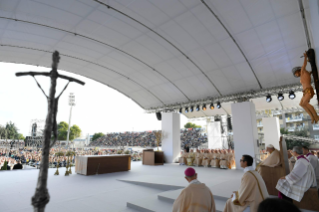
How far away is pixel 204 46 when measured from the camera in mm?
9281

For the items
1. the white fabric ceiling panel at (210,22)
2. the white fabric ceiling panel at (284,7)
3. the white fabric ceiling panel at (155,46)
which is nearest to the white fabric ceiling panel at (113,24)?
the white fabric ceiling panel at (155,46)

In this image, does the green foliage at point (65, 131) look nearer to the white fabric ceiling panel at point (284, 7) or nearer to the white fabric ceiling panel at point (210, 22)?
the white fabric ceiling panel at point (210, 22)

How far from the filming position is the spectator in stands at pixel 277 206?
3.14ft

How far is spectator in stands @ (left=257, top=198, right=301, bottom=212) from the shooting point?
96 cm

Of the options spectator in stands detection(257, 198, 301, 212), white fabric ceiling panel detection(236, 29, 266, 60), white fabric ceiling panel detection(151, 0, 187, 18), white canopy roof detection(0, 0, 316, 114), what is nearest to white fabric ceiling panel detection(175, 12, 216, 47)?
white canopy roof detection(0, 0, 316, 114)

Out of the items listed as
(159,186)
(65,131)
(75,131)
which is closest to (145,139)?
(75,131)

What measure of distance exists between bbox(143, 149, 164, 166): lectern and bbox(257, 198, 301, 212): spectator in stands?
12808 mm

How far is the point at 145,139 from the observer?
39.4 metres

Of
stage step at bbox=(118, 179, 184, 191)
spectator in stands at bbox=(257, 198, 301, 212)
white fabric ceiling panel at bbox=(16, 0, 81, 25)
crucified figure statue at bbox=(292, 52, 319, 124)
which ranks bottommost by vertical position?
stage step at bbox=(118, 179, 184, 191)

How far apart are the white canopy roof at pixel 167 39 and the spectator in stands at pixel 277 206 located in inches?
295

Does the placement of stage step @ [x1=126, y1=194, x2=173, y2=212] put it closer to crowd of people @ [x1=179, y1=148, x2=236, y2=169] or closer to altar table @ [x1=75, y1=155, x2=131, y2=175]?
altar table @ [x1=75, y1=155, x2=131, y2=175]

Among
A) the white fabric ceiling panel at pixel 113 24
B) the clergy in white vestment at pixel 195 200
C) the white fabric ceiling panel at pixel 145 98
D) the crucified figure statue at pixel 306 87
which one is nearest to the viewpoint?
the clergy in white vestment at pixel 195 200

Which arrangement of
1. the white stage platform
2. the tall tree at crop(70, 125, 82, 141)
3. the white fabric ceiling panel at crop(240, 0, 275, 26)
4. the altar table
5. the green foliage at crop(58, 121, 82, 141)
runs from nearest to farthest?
the white stage platform
the white fabric ceiling panel at crop(240, 0, 275, 26)
the altar table
the green foliage at crop(58, 121, 82, 141)
the tall tree at crop(70, 125, 82, 141)

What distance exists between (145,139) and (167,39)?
32.3m
